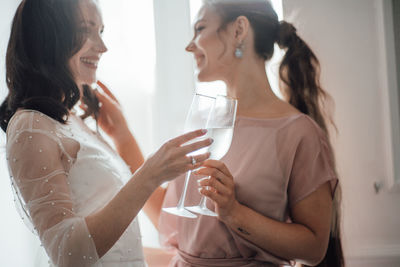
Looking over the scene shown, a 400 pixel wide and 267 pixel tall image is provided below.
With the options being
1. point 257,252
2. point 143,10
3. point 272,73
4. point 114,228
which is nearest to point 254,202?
point 257,252

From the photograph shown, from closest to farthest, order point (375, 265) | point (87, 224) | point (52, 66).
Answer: point (87, 224)
point (52, 66)
point (375, 265)

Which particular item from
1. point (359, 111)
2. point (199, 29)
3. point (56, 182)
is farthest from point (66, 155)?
point (359, 111)

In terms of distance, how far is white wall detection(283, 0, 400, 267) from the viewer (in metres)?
1.00

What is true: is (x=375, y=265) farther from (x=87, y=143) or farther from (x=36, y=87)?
(x=36, y=87)

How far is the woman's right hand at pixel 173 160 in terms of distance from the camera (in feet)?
2.14

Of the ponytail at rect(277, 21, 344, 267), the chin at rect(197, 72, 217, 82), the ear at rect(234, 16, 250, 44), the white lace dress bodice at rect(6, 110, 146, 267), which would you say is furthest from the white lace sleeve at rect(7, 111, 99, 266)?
the ponytail at rect(277, 21, 344, 267)

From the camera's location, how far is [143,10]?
1.20 m

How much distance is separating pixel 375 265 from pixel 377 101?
45 cm

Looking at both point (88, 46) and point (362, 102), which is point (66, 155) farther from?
point (362, 102)

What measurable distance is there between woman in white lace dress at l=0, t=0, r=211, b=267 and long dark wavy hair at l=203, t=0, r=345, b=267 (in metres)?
0.36

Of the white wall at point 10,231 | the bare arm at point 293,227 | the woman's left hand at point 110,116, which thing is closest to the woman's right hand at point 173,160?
the bare arm at point 293,227

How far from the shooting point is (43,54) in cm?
76

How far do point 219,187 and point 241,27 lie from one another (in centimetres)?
42

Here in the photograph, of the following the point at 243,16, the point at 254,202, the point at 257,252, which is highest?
the point at 243,16
